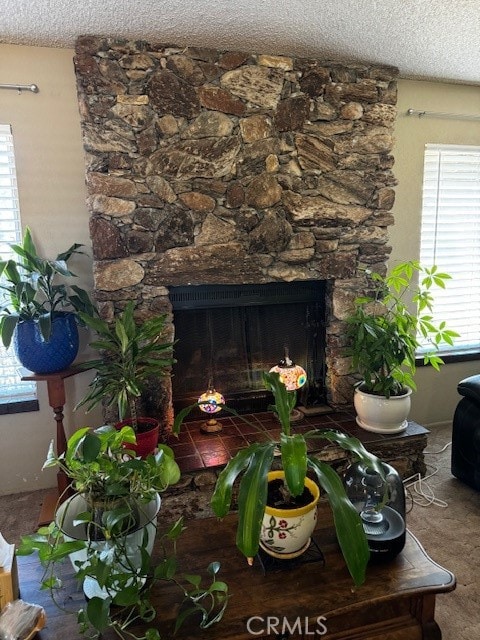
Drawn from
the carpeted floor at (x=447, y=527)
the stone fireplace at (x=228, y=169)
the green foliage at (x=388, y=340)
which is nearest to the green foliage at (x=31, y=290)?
the stone fireplace at (x=228, y=169)

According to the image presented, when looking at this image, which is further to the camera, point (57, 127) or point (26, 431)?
point (26, 431)

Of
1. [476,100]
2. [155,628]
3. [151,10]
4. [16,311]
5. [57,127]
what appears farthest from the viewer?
[476,100]

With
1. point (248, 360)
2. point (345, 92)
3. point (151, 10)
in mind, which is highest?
point (151, 10)

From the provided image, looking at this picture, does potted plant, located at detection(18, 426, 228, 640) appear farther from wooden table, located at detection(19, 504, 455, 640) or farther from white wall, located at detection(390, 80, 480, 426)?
white wall, located at detection(390, 80, 480, 426)

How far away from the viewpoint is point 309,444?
242cm

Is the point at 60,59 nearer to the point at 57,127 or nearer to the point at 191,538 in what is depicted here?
the point at 57,127

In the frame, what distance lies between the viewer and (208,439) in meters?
2.50

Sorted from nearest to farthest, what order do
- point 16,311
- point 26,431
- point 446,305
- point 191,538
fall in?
point 191,538 → point 16,311 → point 26,431 → point 446,305

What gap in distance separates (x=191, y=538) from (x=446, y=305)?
8.90 feet

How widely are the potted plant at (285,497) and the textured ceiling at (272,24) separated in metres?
1.69

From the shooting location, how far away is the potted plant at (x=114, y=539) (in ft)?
3.37

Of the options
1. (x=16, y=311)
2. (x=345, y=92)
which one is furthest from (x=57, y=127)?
(x=345, y=92)

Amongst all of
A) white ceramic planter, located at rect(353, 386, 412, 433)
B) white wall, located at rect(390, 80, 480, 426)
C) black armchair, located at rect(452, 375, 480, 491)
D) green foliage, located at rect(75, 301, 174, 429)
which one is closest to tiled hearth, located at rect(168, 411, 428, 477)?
white ceramic planter, located at rect(353, 386, 412, 433)

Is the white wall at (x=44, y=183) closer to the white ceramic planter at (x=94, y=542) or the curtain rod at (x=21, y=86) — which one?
the curtain rod at (x=21, y=86)
